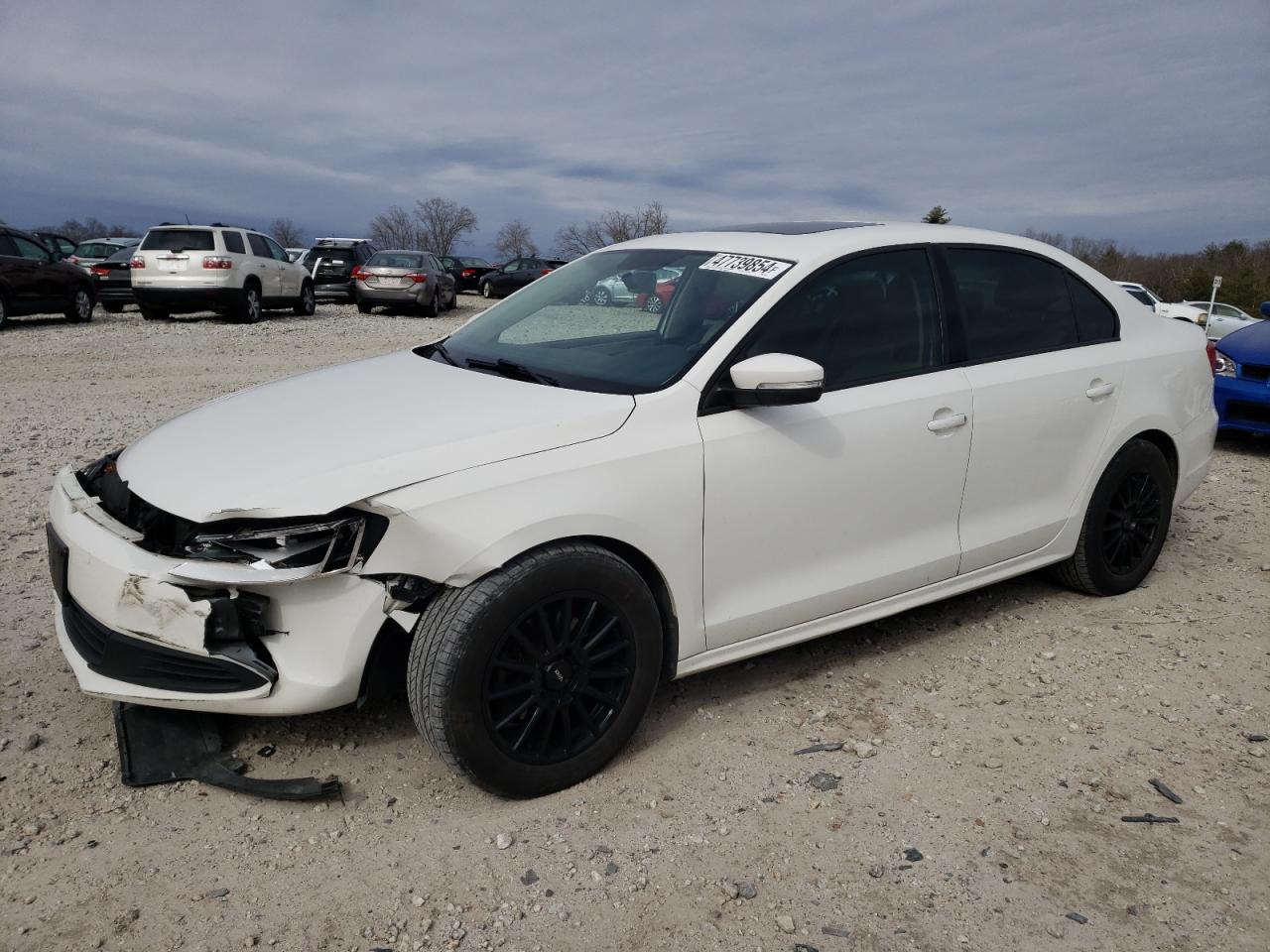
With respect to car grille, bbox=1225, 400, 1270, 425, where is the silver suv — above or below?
above

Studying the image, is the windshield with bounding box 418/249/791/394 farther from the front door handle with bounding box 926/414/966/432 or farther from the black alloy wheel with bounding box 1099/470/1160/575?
the black alloy wheel with bounding box 1099/470/1160/575

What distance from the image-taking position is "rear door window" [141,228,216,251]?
1584 centimetres

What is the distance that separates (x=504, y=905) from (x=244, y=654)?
960 millimetres

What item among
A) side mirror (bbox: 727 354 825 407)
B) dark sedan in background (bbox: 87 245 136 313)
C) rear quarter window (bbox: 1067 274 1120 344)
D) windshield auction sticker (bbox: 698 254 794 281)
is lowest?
dark sedan in background (bbox: 87 245 136 313)

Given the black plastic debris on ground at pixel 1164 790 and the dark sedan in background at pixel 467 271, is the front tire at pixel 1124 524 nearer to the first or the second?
the black plastic debris on ground at pixel 1164 790

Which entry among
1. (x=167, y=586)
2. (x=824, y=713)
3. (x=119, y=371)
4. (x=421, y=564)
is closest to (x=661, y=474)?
(x=421, y=564)

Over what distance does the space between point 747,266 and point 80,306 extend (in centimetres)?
1655

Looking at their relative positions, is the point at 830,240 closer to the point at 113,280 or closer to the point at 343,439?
the point at 343,439

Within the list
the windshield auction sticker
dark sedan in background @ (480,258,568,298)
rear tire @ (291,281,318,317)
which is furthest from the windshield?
dark sedan in background @ (480,258,568,298)

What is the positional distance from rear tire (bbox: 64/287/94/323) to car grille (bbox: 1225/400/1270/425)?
1682cm

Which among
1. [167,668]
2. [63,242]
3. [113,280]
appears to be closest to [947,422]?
[167,668]

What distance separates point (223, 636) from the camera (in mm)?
2588

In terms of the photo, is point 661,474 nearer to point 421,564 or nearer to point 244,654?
point 421,564

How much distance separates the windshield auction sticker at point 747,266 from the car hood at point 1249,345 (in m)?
6.30
